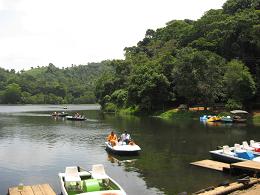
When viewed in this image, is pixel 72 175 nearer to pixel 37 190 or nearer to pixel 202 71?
pixel 37 190

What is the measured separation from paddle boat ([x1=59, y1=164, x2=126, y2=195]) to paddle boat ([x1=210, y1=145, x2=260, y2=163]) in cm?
1209

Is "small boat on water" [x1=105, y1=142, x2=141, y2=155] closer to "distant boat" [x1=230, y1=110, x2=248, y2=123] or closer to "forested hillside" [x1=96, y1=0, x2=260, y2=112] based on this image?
"distant boat" [x1=230, y1=110, x2=248, y2=123]

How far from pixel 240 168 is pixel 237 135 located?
2540 cm

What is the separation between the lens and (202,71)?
275 ft

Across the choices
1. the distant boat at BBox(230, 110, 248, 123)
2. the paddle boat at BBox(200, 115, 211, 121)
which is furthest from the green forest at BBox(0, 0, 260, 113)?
the paddle boat at BBox(200, 115, 211, 121)

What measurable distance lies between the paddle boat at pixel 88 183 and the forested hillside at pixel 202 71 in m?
61.0

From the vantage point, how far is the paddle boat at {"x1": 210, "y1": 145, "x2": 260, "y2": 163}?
30859 millimetres

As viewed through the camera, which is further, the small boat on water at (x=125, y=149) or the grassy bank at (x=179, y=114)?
the grassy bank at (x=179, y=114)

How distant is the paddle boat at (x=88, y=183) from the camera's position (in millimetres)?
21653

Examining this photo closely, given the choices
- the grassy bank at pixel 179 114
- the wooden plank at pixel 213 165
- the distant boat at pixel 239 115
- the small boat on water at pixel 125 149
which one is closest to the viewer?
the wooden plank at pixel 213 165

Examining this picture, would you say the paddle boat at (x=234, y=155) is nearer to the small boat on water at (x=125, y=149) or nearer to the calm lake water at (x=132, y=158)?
the calm lake water at (x=132, y=158)

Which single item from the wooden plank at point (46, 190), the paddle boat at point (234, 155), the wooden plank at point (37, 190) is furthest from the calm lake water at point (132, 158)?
the paddle boat at point (234, 155)

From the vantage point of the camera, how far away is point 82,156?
125ft

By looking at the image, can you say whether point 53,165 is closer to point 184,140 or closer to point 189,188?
point 189,188
